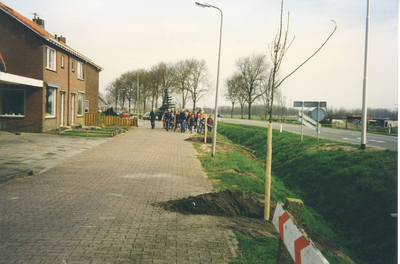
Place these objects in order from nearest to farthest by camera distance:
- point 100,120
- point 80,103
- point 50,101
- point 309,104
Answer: point 309,104, point 50,101, point 80,103, point 100,120

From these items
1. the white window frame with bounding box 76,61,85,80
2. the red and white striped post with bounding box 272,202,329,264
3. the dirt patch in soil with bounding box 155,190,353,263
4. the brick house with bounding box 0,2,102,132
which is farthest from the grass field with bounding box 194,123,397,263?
the white window frame with bounding box 76,61,85,80

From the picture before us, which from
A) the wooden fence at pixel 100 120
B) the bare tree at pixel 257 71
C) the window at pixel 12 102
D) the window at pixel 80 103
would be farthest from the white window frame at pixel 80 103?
the bare tree at pixel 257 71

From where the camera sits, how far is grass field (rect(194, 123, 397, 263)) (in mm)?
6441

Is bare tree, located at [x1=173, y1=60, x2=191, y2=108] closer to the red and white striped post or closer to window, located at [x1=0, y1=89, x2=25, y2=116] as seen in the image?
window, located at [x1=0, y1=89, x2=25, y2=116]

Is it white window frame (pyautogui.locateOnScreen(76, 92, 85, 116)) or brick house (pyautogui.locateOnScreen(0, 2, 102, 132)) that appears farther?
white window frame (pyautogui.locateOnScreen(76, 92, 85, 116))

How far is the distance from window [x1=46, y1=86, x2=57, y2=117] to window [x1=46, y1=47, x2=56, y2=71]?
1420 millimetres

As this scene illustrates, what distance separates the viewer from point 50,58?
2134 cm

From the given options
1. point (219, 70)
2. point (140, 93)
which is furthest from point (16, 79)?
point (140, 93)

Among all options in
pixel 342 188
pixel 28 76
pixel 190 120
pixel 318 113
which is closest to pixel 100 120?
pixel 190 120

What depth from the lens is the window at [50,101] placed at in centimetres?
2066

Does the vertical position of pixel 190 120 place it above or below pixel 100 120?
above

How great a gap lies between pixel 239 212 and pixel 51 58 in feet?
65.7

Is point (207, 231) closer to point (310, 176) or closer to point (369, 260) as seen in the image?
point (369, 260)

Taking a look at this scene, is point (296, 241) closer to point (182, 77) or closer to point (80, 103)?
point (80, 103)
